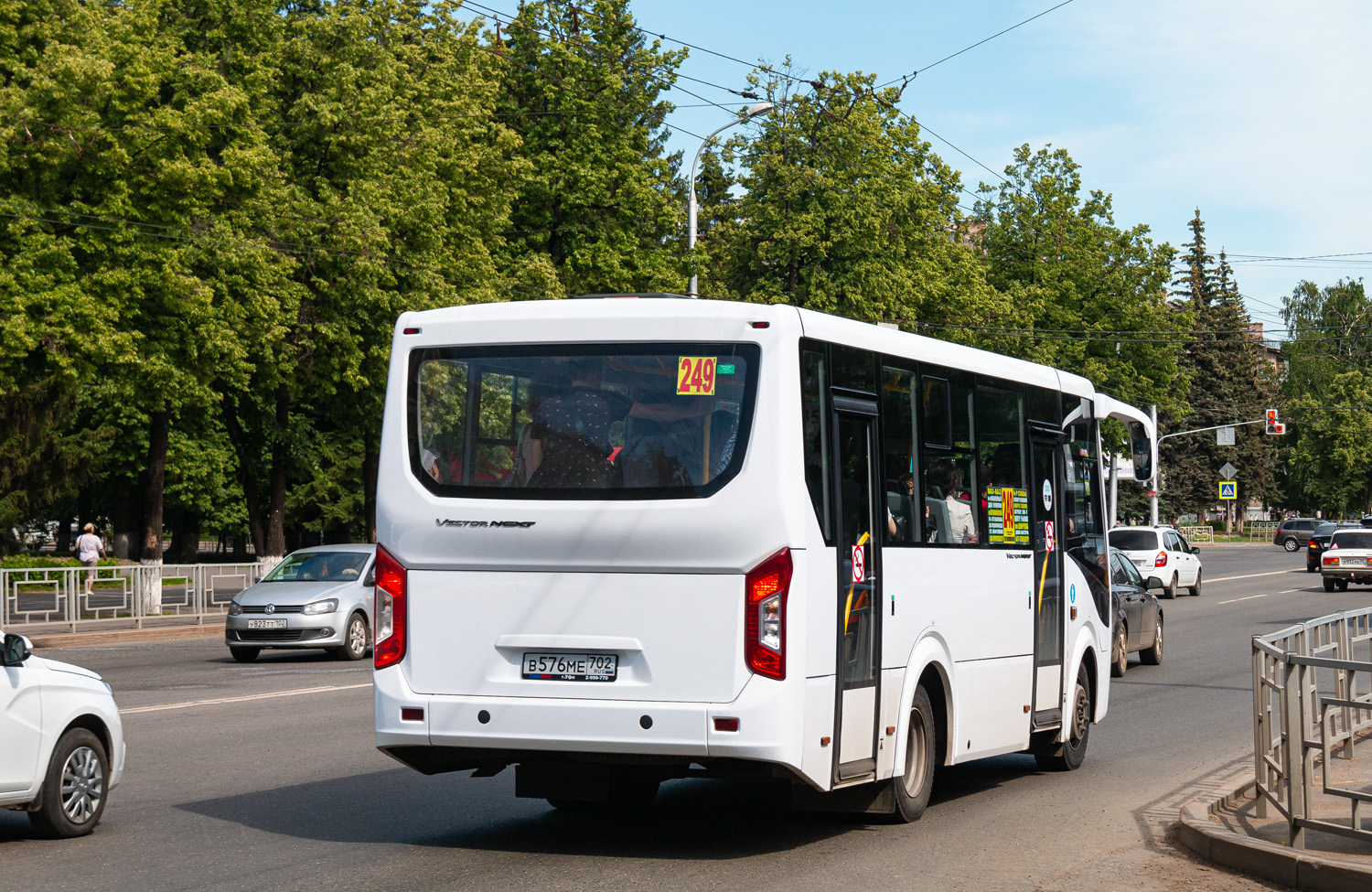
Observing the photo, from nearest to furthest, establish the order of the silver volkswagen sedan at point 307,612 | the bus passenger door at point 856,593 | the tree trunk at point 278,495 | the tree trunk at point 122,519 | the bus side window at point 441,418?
1. the bus passenger door at point 856,593
2. the bus side window at point 441,418
3. the silver volkswagen sedan at point 307,612
4. the tree trunk at point 278,495
5. the tree trunk at point 122,519

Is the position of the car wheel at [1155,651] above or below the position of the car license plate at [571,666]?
below

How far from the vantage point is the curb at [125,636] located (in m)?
26.8

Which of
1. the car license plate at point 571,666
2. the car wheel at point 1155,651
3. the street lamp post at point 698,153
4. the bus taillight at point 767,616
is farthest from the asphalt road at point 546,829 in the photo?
the street lamp post at point 698,153

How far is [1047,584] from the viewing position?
461 inches

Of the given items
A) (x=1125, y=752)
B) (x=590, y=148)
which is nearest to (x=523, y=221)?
(x=590, y=148)

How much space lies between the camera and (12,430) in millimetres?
46156

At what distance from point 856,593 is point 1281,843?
252 centimetres

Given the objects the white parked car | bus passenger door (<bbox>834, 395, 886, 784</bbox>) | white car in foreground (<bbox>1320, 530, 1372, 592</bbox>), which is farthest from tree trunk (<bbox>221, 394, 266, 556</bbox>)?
bus passenger door (<bbox>834, 395, 886, 784</bbox>)

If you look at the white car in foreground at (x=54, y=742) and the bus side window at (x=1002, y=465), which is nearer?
the white car in foreground at (x=54, y=742)

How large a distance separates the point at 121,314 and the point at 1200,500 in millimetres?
81813

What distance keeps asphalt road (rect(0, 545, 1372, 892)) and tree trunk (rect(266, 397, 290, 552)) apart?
25.4 metres

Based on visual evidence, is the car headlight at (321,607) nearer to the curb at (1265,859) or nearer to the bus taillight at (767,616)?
the curb at (1265,859)

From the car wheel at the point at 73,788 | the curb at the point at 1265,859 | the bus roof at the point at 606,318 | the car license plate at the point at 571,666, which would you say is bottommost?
the curb at the point at 1265,859

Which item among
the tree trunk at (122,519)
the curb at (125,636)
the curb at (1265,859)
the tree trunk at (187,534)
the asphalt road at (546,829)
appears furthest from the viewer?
the tree trunk at (187,534)
